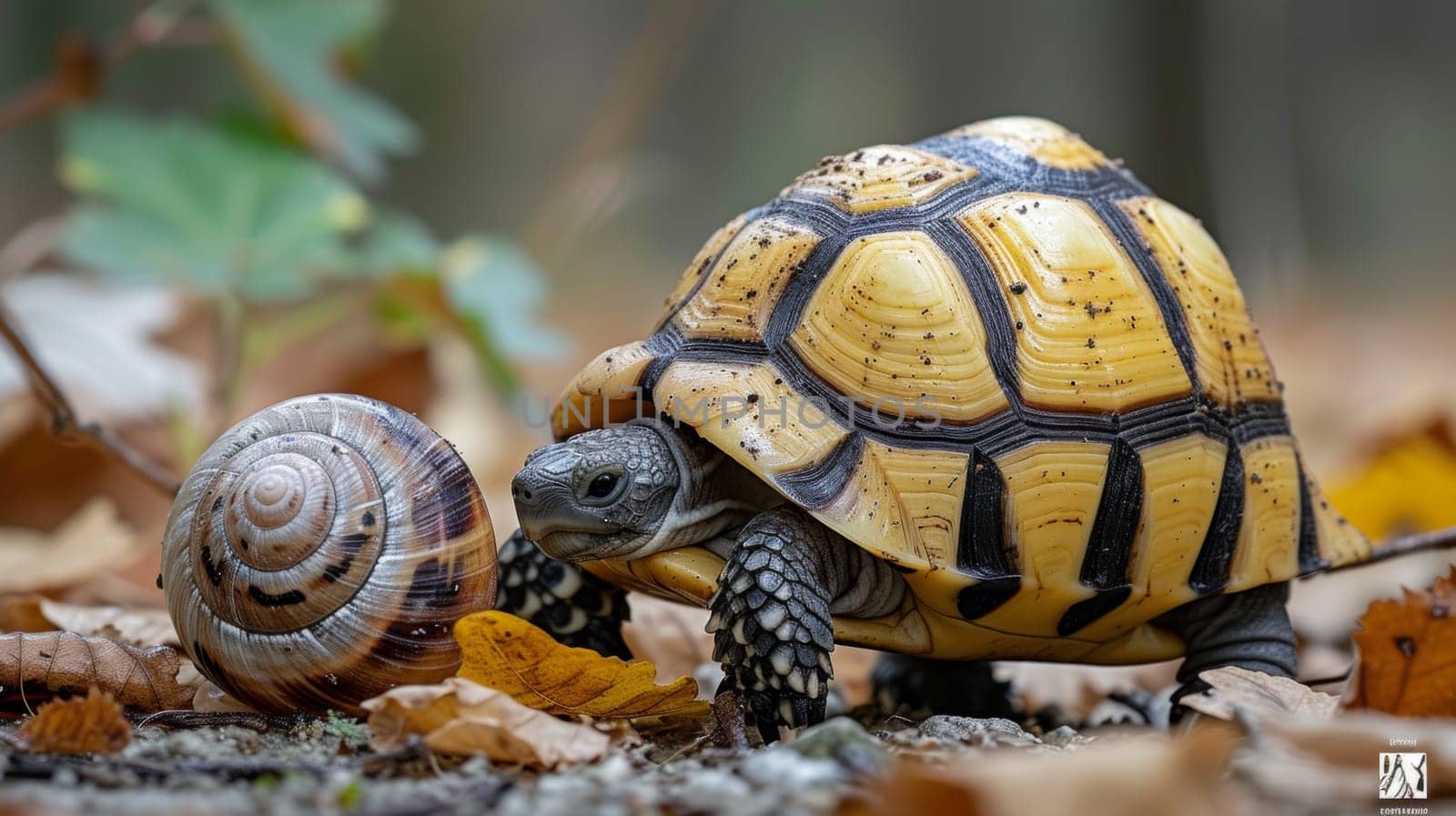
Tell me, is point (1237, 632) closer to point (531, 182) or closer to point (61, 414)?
point (61, 414)

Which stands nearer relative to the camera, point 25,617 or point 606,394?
point 606,394

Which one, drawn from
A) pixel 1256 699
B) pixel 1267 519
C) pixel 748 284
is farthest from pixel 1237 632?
pixel 748 284

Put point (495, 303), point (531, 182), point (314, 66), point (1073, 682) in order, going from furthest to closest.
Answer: point (531, 182) → point (495, 303) → point (314, 66) → point (1073, 682)

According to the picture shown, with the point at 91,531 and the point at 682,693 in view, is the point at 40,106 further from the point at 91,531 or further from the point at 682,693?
the point at 682,693

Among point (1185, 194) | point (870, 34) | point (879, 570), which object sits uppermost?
point (870, 34)

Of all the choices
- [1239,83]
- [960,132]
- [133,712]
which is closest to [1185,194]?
[1239,83]

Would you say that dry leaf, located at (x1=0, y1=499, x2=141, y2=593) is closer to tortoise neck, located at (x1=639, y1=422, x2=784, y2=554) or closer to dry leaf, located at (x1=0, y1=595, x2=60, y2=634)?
dry leaf, located at (x1=0, y1=595, x2=60, y2=634)
